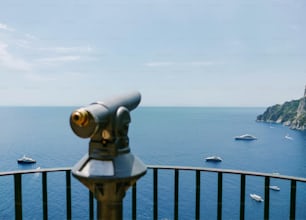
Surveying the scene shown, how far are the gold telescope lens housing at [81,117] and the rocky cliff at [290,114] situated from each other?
230ft

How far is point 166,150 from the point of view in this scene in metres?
41.3

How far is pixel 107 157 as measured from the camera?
3.95 ft

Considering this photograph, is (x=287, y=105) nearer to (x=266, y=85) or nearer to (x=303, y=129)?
(x=303, y=129)

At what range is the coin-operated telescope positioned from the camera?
1.13 m

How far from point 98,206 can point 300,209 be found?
2409 cm

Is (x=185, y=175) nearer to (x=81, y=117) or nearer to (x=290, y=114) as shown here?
(x=81, y=117)

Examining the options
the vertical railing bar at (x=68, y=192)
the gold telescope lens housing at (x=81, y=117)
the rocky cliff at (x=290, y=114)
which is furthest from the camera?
the rocky cliff at (x=290, y=114)

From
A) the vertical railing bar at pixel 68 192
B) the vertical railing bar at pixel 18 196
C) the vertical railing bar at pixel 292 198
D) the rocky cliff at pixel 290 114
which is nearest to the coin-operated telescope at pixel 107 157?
the vertical railing bar at pixel 68 192

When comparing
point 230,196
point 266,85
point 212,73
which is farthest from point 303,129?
point 230,196

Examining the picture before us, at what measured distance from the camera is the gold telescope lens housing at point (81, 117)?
3.55 ft

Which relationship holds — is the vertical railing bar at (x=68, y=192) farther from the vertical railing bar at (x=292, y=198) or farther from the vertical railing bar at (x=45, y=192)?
the vertical railing bar at (x=292, y=198)

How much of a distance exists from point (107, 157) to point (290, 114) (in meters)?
85.9

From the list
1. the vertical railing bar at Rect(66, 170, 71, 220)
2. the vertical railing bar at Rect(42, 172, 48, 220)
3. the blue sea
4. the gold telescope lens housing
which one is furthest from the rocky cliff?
the gold telescope lens housing

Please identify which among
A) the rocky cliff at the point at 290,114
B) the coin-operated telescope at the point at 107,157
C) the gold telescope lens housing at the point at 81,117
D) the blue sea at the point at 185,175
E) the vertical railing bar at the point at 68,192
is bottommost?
the blue sea at the point at 185,175
